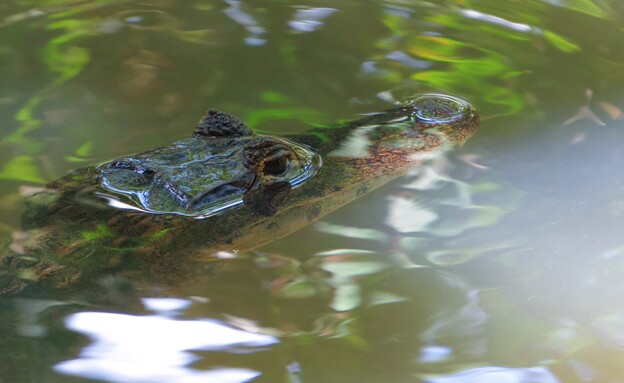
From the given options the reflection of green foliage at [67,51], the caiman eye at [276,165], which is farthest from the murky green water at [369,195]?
the caiman eye at [276,165]

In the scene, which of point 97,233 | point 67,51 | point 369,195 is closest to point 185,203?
point 97,233

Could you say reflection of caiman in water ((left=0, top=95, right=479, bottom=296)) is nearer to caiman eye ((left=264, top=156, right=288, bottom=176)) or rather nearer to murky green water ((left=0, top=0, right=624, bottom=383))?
caiman eye ((left=264, top=156, right=288, bottom=176))

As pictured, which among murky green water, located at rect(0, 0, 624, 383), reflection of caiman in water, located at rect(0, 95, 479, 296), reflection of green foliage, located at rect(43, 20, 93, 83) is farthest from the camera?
reflection of green foliage, located at rect(43, 20, 93, 83)

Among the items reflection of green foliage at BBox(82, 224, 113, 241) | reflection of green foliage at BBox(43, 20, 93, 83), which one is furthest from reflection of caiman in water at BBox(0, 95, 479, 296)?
reflection of green foliage at BBox(43, 20, 93, 83)

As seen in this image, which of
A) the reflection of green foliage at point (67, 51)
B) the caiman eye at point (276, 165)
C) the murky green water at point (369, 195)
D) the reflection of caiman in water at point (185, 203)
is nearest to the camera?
the murky green water at point (369, 195)

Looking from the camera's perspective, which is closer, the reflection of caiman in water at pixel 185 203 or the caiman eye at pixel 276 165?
the reflection of caiman in water at pixel 185 203

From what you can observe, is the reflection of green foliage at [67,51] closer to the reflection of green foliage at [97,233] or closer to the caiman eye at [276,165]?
the reflection of green foliage at [97,233]

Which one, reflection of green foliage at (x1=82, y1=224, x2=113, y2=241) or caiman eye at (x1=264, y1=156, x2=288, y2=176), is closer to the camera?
reflection of green foliage at (x1=82, y1=224, x2=113, y2=241)

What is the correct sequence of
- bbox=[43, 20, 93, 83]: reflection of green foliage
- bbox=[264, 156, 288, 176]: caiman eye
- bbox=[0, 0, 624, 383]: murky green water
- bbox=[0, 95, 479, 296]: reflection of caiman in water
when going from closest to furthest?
bbox=[0, 0, 624, 383]: murky green water
bbox=[0, 95, 479, 296]: reflection of caiman in water
bbox=[264, 156, 288, 176]: caiman eye
bbox=[43, 20, 93, 83]: reflection of green foliage
